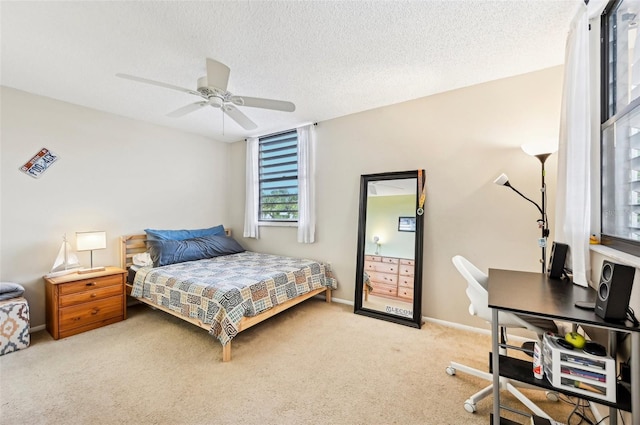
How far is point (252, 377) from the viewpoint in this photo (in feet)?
6.41

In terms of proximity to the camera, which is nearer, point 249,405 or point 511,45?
point 249,405

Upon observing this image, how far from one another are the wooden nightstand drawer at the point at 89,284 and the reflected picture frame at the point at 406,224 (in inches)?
129

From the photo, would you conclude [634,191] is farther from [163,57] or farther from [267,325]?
[163,57]

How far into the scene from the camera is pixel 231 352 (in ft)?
7.55

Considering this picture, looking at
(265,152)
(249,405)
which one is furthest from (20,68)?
(249,405)

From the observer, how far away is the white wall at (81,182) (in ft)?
8.77

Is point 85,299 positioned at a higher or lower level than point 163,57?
lower

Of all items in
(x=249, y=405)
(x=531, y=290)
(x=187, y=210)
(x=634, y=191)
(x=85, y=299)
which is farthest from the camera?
(x=187, y=210)

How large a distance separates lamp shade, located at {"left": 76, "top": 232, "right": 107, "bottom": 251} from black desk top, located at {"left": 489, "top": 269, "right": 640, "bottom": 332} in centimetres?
372

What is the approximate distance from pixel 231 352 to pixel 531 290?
230 centimetres

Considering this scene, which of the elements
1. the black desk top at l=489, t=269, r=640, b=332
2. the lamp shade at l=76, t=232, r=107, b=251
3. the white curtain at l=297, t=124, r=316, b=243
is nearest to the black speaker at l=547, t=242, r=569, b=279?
the black desk top at l=489, t=269, r=640, b=332

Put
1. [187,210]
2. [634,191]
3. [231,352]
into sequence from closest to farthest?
1. [634,191]
2. [231,352]
3. [187,210]

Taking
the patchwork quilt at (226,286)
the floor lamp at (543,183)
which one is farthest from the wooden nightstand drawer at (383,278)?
the floor lamp at (543,183)

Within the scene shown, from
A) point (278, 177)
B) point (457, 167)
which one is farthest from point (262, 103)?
point (457, 167)
